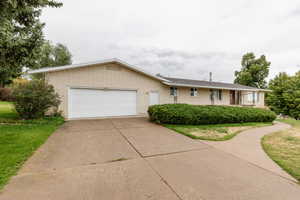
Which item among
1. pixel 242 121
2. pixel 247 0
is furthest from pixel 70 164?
pixel 247 0

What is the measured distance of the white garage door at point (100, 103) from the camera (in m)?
9.22

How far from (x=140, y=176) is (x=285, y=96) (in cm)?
3126

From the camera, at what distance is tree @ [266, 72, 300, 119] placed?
71.1 feet

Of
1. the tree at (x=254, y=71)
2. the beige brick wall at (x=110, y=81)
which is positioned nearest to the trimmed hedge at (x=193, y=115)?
the beige brick wall at (x=110, y=81)

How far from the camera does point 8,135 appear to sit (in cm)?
492

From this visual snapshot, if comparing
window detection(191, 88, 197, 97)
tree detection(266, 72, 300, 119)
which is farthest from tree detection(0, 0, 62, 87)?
tree detection(266, 72, 300, 119)

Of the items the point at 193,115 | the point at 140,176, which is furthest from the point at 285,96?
the point at 140,176

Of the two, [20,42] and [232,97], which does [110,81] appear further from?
[232,97]

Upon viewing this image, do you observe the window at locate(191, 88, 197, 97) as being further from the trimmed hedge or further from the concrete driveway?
the concrete driveway

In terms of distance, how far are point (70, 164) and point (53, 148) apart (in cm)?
144

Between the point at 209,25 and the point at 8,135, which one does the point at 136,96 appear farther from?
the point at 209,25

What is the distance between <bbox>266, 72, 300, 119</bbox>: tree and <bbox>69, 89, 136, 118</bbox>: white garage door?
2780cm

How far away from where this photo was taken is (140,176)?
2684 mm

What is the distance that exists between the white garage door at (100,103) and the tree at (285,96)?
27801mm
